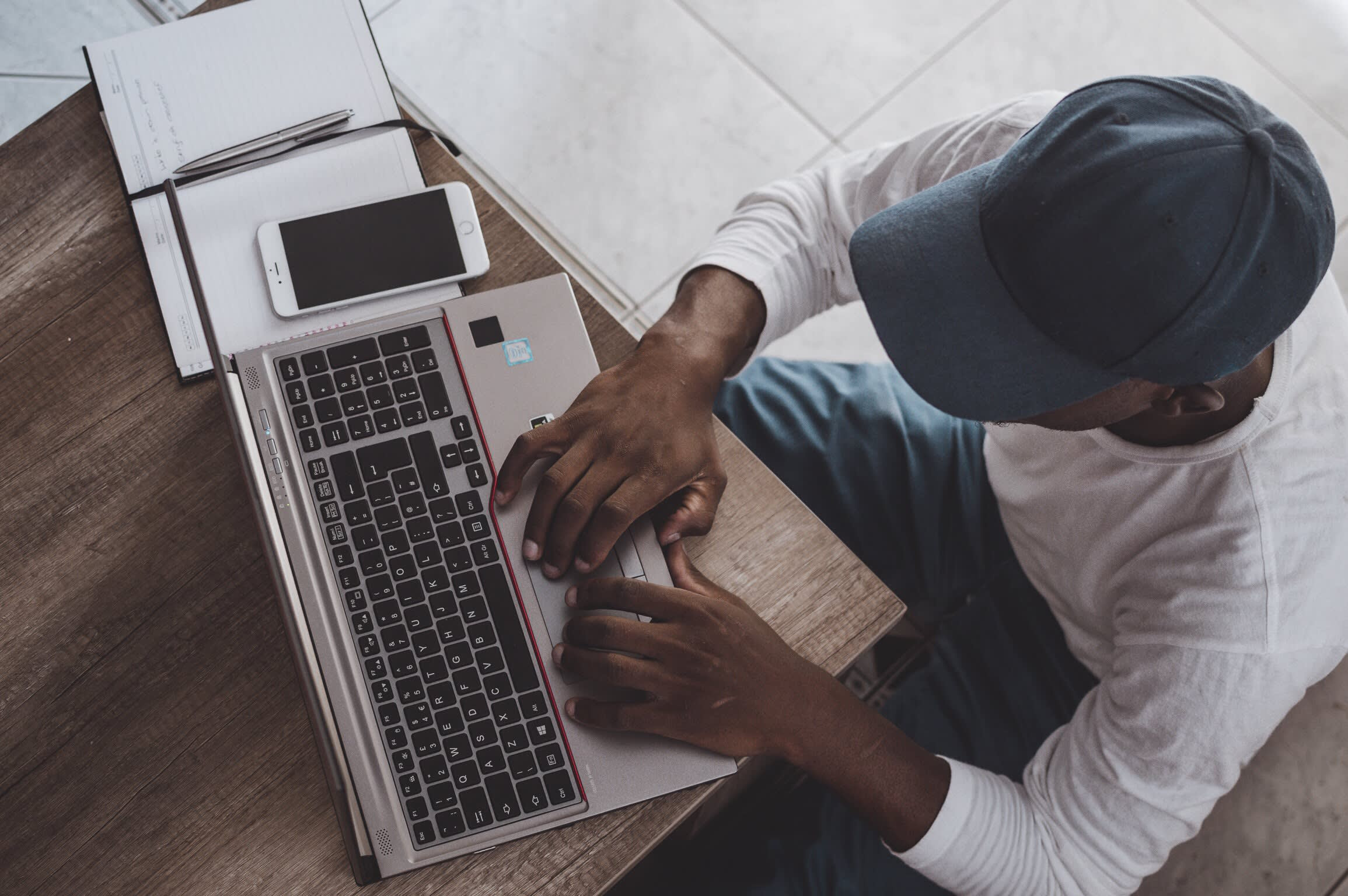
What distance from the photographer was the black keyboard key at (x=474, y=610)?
732 millimetres

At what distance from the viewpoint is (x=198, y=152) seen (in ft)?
2.81

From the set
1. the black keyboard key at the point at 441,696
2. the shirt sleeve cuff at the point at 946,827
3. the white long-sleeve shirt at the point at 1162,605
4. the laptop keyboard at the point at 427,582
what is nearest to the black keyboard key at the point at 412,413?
the laptop keyboard at the point at 427,582

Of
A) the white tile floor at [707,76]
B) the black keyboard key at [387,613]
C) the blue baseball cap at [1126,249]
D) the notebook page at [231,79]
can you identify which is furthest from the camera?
the white tile floor at [707,76]

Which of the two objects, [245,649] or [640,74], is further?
[640,74]

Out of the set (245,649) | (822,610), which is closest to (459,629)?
(245,649)

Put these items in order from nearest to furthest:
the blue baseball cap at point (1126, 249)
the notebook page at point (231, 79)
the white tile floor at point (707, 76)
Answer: the blue baseball cap at point (1126, 249), the notebook page at point (231, 79), the white tile floor at point (707, 76)

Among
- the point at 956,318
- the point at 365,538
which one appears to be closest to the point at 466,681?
the point at 365,538

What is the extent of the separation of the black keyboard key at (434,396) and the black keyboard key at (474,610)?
15 cm

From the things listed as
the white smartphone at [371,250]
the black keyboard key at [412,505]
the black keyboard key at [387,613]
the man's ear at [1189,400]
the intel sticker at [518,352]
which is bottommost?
the black keyboard key at [387,613]

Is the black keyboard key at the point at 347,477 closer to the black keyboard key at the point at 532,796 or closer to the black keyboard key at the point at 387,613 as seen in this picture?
the black keyboard key at the point at 387,613

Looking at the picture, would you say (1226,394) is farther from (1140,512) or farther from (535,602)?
(535,602)

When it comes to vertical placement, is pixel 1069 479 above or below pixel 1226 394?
below

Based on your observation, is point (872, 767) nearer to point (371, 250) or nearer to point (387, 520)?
point (387, 520)

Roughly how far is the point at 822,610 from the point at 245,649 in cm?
47
